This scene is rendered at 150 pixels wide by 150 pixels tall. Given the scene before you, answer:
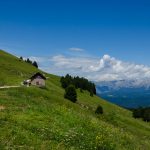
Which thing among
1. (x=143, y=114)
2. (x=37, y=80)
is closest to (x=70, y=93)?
(x=37, y=80)

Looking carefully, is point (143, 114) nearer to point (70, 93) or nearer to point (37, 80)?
point (70, 93)

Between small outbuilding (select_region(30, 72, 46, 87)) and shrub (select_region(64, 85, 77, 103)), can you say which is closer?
shrub (select_region(64, 85, 77, 103))

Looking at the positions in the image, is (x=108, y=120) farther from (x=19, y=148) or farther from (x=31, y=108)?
(x=19, y=148)

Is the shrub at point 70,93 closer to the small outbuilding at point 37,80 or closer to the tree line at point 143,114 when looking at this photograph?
the small outbuilding at point 37,80

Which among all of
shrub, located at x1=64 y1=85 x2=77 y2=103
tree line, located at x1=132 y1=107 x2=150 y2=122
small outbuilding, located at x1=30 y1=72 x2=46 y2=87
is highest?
small outbuilding, located at x1=30 y1=72 x2=46 y2=87

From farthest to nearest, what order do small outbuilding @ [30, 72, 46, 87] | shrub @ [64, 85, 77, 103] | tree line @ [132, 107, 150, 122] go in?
tree line @ [132, 107, 150, 122]
small outbuilding @ [30, 72, 46, 87]
shrub @ [64, 85, 77, 103]

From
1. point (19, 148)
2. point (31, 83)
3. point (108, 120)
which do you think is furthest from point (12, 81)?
point (19, 148)

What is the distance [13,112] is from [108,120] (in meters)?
20.9

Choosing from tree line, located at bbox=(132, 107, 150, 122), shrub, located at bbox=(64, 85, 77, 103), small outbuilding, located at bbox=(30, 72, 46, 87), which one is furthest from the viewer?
tree line, located at bbox=(132, 107, 150, 122)

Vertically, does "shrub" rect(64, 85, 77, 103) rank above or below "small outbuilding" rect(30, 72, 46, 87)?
below

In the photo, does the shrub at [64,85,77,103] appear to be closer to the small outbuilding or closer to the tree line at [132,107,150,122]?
the small outbuilding

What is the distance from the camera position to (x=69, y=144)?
68.7ft

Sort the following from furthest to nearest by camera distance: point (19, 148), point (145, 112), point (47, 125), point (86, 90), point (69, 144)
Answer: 1. point (86, 90)
2. point (145, 112)
3. point (47, 125)
4. point (69, 144)
5. point (19, 148)

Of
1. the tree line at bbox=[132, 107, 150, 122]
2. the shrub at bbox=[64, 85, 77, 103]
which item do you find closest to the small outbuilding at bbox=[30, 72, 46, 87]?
the shrub at bbox=[64, 85, 77, 103]
